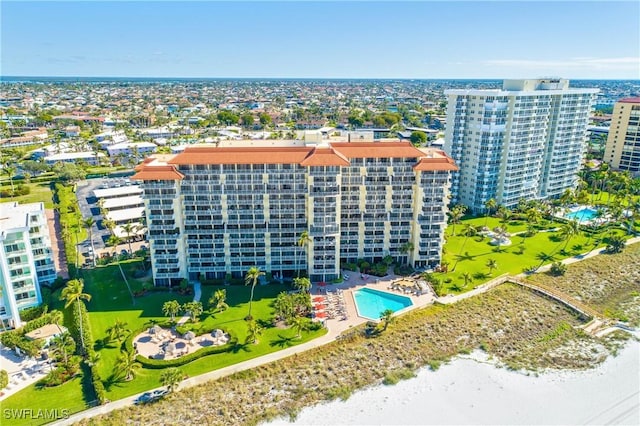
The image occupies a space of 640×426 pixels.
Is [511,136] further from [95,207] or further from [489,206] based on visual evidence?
[95,207]

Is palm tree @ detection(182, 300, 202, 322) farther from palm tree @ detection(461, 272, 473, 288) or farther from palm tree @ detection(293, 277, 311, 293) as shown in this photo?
palm tree @ detection(461, 272, 473, 288)

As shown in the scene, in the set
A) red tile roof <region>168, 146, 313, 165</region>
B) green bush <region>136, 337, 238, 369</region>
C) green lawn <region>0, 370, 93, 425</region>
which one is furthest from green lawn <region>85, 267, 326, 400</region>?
red tile roof <region>168, 146, 313, 165</region>

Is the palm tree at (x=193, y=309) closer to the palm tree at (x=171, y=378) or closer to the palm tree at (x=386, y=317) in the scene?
the palm tree at (x=171, y=378)

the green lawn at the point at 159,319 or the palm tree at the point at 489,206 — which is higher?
the palm tree at the point at 489,206

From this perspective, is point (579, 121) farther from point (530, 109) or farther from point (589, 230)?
point (589, 230)

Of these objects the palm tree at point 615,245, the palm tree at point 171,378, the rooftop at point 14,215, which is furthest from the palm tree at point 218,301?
the palm tree at point 615,245

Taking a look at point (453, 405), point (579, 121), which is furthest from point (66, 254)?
point (579, 121)
